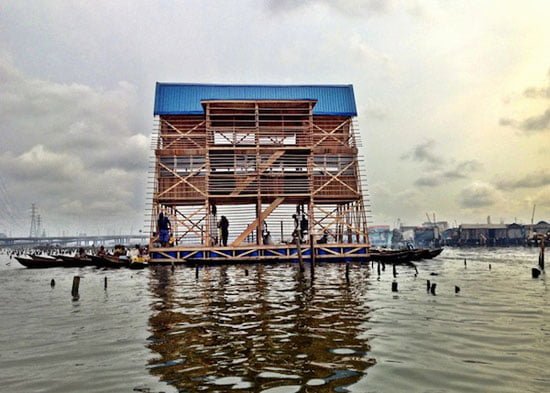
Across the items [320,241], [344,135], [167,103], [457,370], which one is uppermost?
[167,103]

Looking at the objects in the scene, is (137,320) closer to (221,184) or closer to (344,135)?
(221,184)

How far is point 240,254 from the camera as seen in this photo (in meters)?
40.2

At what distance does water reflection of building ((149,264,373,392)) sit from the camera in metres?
8.71

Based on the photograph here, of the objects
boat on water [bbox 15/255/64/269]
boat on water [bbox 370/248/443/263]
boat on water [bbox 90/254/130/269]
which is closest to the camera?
boat on water [bbox 90/254/130/269]

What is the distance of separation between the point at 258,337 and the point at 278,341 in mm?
713

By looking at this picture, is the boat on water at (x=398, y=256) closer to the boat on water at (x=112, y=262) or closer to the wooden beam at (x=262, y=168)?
the wooden beam at (x=262, y=168)

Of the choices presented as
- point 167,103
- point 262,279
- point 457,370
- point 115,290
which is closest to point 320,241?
point 262,279

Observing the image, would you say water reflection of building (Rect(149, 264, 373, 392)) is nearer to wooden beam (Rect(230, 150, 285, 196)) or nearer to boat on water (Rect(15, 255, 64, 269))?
wooden beam (Rect(230, 150, 285, 196))

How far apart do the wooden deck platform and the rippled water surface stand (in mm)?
17456

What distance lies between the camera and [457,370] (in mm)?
9125

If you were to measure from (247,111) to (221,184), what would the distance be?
7.94 metres

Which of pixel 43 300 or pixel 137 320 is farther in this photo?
pixel 43 300

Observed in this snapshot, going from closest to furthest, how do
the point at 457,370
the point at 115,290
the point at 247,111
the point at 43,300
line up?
the point at 457,370 < the point at 43,300 < the point at 115,290 < the point at 247,111

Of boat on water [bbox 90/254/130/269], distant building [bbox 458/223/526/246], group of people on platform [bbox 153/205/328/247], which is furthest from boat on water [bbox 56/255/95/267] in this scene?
distant building [bbox 458/223/526/246]
